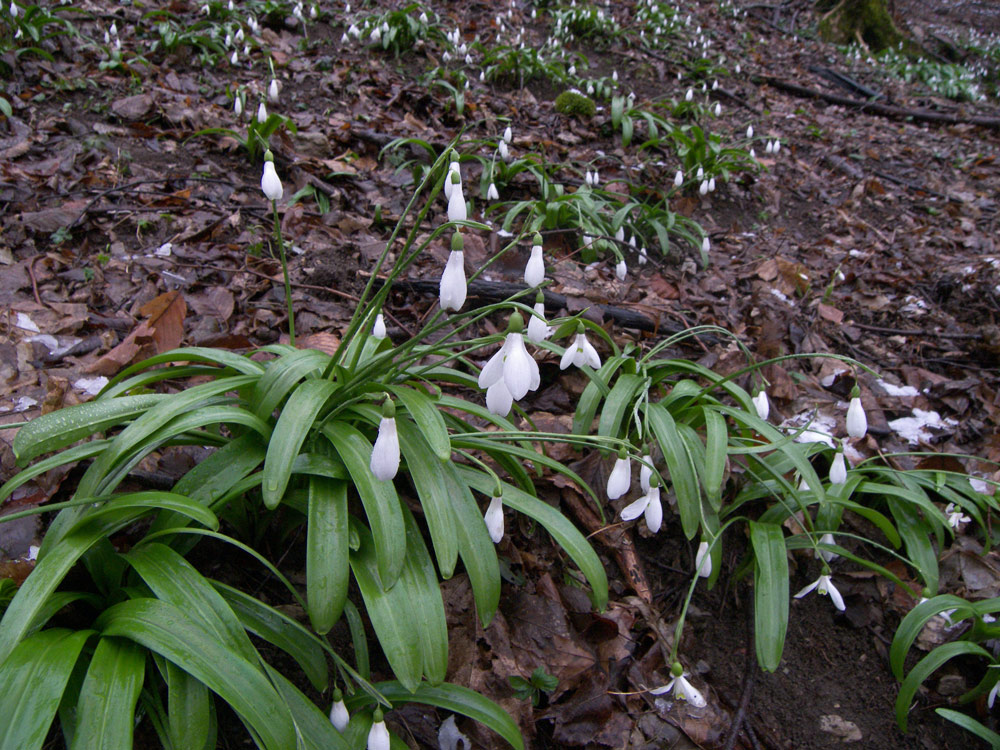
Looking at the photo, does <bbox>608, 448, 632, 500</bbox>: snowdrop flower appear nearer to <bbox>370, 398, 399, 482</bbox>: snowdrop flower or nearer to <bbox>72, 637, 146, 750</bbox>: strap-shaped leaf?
<bbox>370, 398, 399, 482</bbox>: snowdrop flower

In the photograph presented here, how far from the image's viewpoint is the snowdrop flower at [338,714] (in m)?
1.54

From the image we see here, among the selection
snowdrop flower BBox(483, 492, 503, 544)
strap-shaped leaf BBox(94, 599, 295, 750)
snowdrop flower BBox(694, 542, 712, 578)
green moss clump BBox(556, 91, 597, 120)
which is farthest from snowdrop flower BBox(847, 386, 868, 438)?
green moss clump BBox(556, 91, 597, 120)

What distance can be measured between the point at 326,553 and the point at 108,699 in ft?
1.70

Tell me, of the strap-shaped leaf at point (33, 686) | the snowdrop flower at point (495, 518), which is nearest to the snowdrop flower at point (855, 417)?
the snowdrop flower at point (495, 518)

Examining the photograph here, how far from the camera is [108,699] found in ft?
4.09

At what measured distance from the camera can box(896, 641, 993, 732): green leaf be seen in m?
2.13

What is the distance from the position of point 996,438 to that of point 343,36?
696 cm

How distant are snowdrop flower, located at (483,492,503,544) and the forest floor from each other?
0.44m

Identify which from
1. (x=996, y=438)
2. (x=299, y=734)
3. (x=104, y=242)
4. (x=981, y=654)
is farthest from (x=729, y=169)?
(x=299, y=734)

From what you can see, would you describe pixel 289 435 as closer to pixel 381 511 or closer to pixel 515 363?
pixel 381 511

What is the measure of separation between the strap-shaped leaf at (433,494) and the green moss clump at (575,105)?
18.3 ft

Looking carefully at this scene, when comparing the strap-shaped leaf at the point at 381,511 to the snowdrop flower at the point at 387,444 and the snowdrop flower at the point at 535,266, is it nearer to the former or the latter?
the snowdrop flower at the point at 387,444

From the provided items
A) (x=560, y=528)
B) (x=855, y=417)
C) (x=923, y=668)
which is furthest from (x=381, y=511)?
(x=923, y=668)

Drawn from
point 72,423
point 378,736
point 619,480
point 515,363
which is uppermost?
point 515,363
